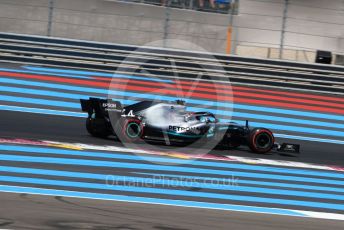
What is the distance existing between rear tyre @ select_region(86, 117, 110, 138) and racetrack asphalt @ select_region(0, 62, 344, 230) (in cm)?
15

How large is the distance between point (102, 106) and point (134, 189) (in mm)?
2858

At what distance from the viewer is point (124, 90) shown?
16.3 metres

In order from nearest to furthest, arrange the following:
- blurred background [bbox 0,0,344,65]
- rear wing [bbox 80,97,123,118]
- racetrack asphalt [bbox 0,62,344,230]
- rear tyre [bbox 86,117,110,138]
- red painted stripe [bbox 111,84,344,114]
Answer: racetrack asphalt [bbox 0,62,344,230], rear wing [bbox 80,97,123,118], rear tyre [bbox 86,117,110,138], red painted stripe [bbox 111,84,344,114], blurred background [bbox 0,0,344,65]

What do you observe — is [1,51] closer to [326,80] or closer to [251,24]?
[251,24]

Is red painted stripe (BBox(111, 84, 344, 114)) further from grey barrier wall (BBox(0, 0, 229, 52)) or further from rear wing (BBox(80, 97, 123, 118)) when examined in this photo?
rear wing (BBox(80, 97, 123, 118))

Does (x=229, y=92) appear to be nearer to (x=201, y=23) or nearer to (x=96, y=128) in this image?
(x=201, y=23)

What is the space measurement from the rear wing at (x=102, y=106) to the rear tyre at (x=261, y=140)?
2.35 meters

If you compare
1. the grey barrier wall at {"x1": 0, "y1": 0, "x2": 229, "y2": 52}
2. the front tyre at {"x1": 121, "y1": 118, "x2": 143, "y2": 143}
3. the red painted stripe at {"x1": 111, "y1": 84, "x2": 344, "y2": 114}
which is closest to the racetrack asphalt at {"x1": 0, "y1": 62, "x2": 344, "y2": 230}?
the front tyre at {"x1": 121, "y1": 118, "x2": 143, "y2": 143}

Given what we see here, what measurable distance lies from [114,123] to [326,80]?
7.34 m

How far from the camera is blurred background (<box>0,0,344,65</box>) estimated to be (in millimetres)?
18406

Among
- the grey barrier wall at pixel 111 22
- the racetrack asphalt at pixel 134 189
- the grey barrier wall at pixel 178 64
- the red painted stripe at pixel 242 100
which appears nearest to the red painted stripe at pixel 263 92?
the grey barrier wall at pixel 178 64

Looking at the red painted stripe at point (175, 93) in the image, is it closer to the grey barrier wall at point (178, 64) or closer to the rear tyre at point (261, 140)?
the grey barrier wall at point (178, 64)

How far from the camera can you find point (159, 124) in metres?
11.5

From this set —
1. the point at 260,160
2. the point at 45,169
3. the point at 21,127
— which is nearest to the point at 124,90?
the point at 21,127
